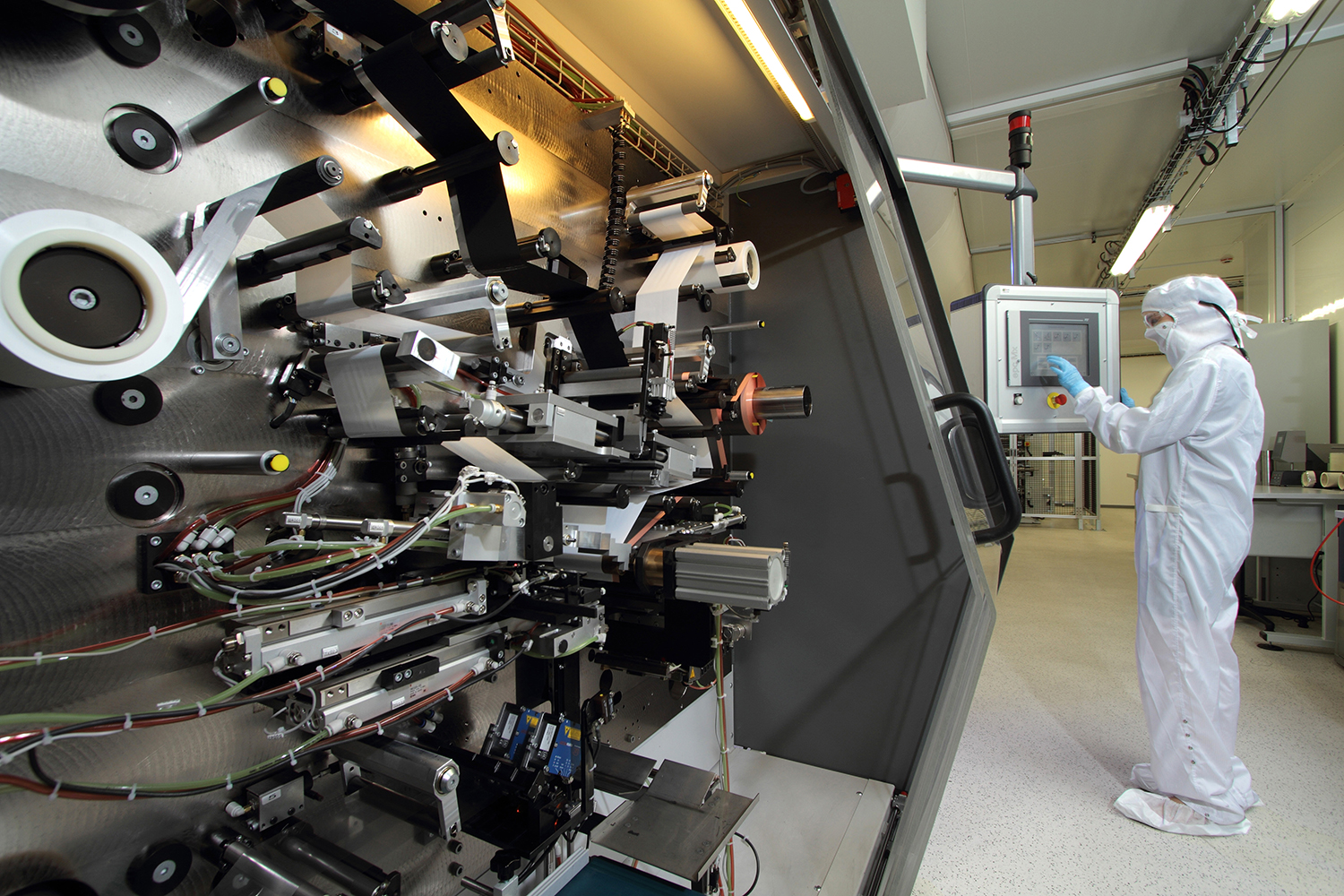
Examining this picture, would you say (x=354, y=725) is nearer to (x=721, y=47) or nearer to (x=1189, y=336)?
(x=721, y=47)

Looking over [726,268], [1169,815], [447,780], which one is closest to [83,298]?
[447,780]

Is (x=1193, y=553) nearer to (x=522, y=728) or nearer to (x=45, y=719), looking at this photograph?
(x=522, y=728)

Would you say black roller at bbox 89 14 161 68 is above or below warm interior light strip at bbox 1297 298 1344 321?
below

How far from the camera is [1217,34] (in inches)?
107

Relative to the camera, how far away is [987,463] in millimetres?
1676

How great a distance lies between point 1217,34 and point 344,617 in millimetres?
4292

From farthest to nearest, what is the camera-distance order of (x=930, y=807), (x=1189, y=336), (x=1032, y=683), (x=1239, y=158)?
(x=1239, y=158) < (x=1032, y=683) < (x=1189, y=336) < (x=930, y=807)

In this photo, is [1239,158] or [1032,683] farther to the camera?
[1239,158]

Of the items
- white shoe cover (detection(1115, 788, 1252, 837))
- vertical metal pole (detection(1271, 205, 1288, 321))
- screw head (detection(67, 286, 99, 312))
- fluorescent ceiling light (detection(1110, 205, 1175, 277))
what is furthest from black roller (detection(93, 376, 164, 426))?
vertical metal pole (detection(1271, 205, 1288, 321))

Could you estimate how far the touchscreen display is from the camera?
1.79m

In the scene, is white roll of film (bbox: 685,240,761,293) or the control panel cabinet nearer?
white roll of film (bbox: 685,240,761,293)

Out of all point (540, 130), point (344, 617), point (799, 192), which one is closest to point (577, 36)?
point (540, 130)

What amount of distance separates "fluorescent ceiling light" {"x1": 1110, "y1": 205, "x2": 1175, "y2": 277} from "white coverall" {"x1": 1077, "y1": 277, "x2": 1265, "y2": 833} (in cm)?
242

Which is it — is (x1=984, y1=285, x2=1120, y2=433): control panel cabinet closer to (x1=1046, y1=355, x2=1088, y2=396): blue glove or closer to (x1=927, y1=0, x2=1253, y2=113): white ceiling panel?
(x1=1046, y1=355, x2=1088, y2=396): blue glove
